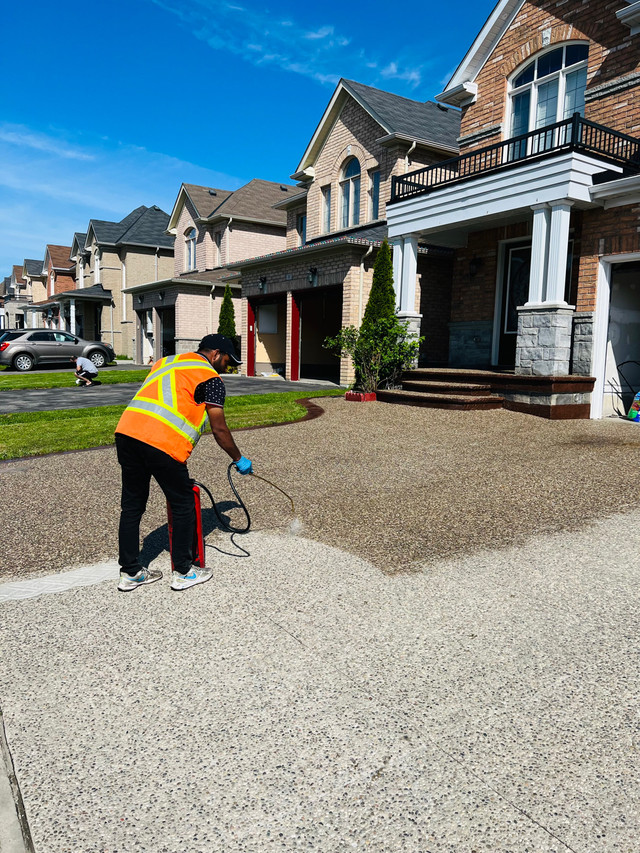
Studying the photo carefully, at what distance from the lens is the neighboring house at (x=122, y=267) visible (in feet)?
121

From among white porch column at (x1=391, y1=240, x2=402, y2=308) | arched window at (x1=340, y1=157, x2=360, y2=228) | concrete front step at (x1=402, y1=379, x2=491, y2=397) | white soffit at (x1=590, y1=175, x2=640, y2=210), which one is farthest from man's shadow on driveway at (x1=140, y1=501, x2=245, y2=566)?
arched window at (x1=340, y1=157, x2=360, y2=228)

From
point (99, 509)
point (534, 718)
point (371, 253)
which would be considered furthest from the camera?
point (371, 253)

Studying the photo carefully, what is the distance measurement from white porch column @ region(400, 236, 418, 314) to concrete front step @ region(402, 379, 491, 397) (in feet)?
7.51

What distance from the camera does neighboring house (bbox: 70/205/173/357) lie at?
37.0m

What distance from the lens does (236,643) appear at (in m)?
3.46

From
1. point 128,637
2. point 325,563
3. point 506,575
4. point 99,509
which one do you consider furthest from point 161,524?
point 506,575

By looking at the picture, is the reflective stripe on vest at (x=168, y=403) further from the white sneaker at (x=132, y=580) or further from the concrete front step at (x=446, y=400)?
the concrete front step at (x=446, y=400)

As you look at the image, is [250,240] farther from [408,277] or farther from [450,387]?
[450,387]

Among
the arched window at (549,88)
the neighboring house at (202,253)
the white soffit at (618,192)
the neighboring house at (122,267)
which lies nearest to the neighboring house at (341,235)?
the neighboring house at (202,253)

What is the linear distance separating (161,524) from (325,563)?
1746 millimetres

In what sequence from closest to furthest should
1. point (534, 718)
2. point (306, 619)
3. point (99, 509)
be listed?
1. point (534, 718)
2. point (306, 619)
3. point (99, 509)

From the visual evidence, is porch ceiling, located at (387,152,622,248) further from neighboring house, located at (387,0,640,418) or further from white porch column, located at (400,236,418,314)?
white porch column, located at (400,236,418,314)

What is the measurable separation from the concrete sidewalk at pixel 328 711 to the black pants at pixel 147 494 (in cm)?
28

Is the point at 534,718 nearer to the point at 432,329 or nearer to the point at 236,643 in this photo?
the point at 236,643
